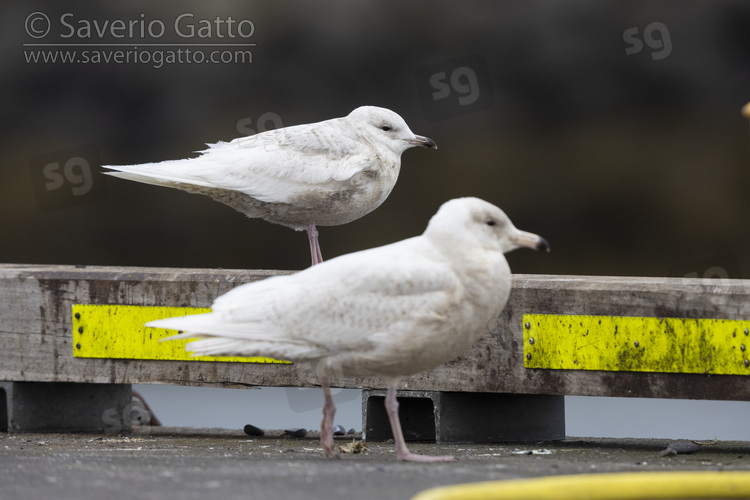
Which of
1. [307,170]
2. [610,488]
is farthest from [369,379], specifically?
[610,488]

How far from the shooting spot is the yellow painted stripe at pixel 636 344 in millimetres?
4281

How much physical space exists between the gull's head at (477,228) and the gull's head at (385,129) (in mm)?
1235

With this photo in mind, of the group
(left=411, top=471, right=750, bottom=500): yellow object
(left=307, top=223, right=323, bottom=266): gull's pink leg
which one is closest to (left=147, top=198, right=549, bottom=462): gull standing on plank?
(left=411, top=471, right=750, bottom=500): yellow object

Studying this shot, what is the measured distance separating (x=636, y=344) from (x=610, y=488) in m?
1.82

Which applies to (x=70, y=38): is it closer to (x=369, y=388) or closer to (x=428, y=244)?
(x=369, y=388)

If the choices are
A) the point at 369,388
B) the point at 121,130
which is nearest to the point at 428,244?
the point at 369,388

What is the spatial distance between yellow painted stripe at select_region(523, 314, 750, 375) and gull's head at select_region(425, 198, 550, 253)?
973 mm

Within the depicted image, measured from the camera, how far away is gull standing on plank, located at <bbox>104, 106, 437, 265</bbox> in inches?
185

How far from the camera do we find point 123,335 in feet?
17.1

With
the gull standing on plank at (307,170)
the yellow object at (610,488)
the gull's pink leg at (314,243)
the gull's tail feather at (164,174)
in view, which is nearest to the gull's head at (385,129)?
the gull standing on plank at (307,170)

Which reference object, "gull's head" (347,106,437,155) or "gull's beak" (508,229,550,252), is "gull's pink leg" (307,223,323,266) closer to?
"gull's head" (347,106,437,155)

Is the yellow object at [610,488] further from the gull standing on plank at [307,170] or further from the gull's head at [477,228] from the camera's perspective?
the gull standing on plank at [307,170]

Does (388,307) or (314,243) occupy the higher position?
(314,243)

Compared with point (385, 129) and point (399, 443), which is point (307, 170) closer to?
point (385, 129)
